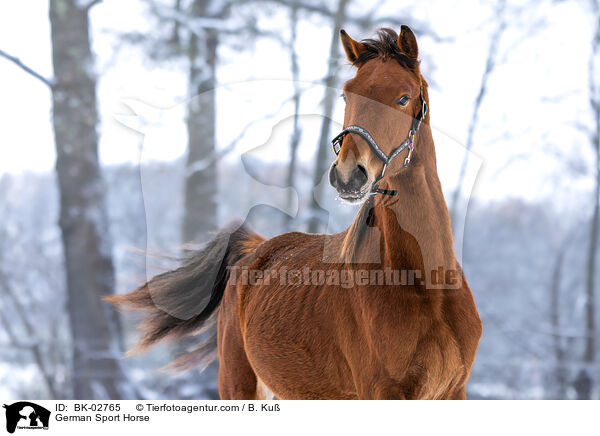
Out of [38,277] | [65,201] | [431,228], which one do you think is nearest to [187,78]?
[65,201]

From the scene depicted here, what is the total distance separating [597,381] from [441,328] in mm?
4383

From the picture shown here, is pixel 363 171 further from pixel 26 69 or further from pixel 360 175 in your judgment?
pixel 26 69

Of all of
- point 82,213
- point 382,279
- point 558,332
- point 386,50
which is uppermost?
point 386,50

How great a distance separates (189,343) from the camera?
96.7 inches

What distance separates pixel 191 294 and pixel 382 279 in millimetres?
903

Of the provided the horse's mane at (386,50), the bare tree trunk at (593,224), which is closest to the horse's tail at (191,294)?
the horse's mane at (386,50)

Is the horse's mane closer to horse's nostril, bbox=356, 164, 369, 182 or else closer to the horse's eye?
the horse's eye

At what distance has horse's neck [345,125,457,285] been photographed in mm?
1303

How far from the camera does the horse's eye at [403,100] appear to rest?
48.0 inches

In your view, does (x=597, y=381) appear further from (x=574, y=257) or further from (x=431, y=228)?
(x=431, y=228)

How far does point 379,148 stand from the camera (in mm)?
1185

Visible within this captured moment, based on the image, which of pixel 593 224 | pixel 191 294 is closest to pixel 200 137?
pixel 191 294

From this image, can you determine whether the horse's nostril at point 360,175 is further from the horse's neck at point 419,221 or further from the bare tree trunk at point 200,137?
the bare tree trunk at point 200,137
